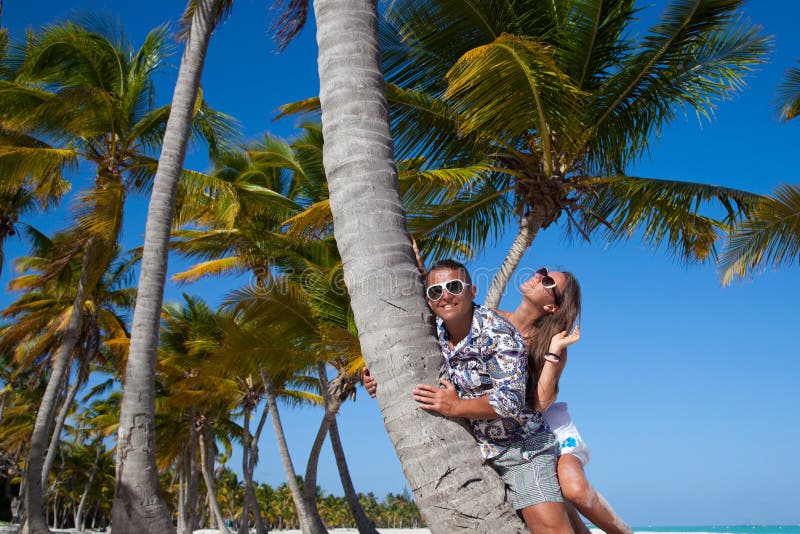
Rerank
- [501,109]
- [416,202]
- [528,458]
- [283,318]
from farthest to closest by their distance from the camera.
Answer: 1. [283,318]
2. [416,202]
3. [501,109]
4. [528,458]

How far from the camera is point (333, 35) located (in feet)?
10.7

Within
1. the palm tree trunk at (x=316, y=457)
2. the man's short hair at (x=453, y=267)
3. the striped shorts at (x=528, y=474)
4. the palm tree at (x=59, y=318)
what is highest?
the palm tree at (x=59, y=318)

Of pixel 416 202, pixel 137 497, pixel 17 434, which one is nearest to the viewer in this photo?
pixel 137 497

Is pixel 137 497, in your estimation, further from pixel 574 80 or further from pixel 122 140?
pixel 122 140

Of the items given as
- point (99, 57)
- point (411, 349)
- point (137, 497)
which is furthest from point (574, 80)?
point (99, 57)

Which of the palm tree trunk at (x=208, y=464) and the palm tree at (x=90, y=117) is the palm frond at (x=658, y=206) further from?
the palm tree trunk at (x=208, y=464)

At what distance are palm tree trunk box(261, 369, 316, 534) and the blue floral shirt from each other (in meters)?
17.6

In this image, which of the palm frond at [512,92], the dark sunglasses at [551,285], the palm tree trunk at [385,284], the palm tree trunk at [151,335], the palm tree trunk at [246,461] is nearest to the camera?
the palm tree trunk at [385,284]

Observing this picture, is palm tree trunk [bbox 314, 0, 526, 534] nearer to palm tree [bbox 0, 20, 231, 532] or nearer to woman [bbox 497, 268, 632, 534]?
woman [bbox 497, 268, 632, 534]

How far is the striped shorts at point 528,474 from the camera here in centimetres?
274

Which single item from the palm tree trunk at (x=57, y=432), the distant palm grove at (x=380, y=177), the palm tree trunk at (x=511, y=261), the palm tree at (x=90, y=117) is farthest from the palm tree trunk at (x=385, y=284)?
the palm tree trunk at (x=57, y=432)

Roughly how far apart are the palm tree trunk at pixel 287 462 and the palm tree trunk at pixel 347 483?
3.62ft

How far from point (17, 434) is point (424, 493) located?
42.8 m

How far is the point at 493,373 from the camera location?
9.41ft
